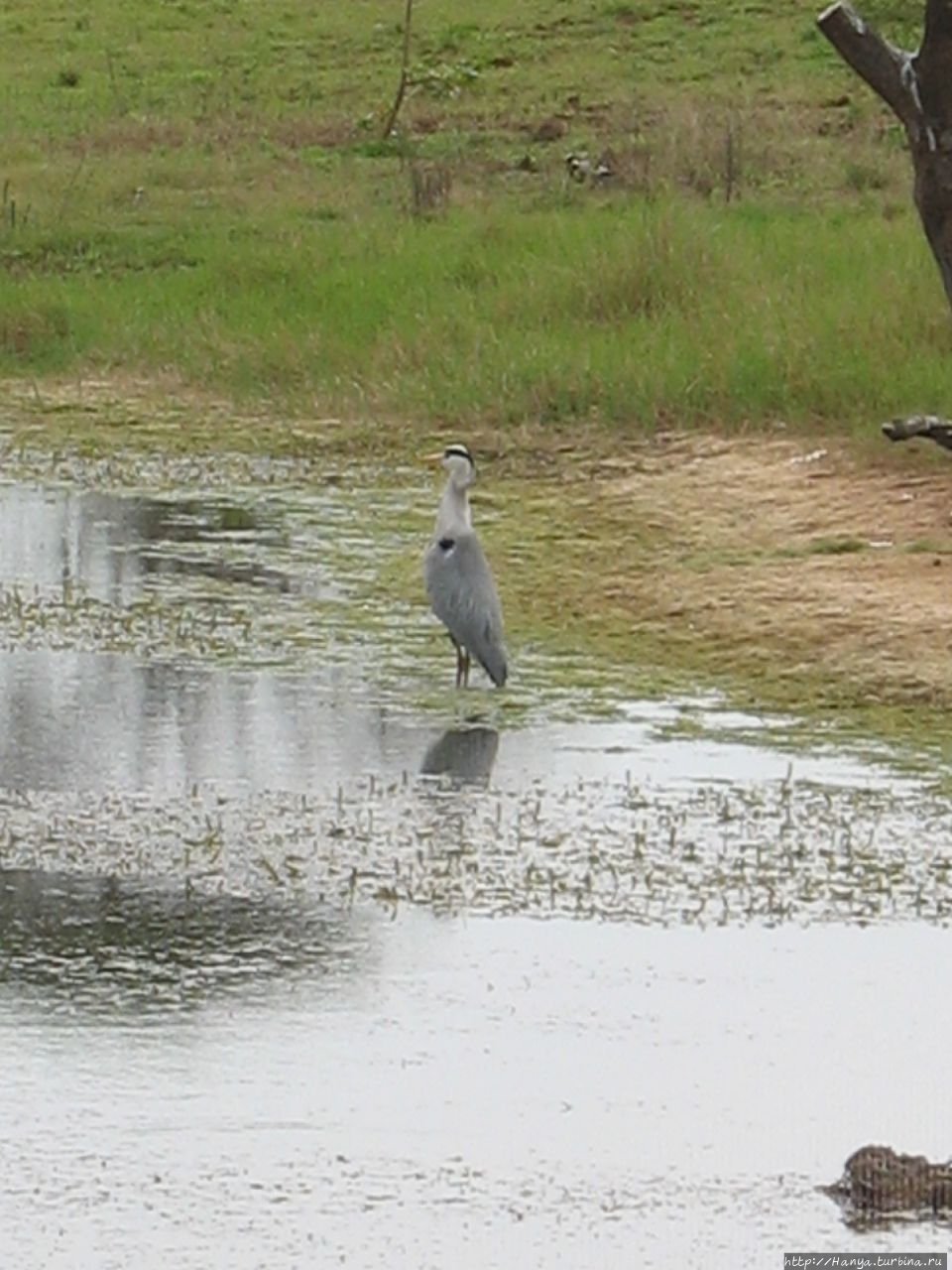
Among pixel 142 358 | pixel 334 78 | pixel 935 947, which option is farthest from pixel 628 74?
pixel 935 947

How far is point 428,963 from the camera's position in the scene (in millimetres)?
7262

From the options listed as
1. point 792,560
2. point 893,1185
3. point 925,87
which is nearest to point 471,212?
point 792,560

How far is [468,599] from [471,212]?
9420 millimetres

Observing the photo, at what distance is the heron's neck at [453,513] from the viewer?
10.7 meters

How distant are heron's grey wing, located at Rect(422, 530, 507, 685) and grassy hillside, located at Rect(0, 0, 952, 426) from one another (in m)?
3.91

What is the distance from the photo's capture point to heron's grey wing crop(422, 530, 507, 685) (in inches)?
392

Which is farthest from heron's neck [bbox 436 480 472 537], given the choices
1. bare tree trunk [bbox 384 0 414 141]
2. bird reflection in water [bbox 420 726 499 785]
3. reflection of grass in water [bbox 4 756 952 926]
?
bare tree trunk [bbox 384 0 414 141]

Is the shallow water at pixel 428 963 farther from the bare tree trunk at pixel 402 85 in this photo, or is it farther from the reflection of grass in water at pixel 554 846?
the bare tree trunk at pixel 402 85

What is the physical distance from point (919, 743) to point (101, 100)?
53.3ft

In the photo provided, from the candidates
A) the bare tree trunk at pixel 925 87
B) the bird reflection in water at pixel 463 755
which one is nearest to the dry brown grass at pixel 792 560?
the bird reflection in water at pixel 463 755

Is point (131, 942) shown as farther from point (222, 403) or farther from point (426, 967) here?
point (222, 403)

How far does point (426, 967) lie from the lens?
723 centimetres

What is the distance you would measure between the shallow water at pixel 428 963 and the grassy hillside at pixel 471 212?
437cm

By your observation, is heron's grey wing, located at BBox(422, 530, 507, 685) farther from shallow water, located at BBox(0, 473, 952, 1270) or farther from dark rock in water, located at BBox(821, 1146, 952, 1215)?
dark rock in water, located at BBox(821, 1146, 952, 1215)
